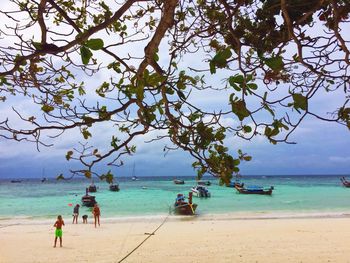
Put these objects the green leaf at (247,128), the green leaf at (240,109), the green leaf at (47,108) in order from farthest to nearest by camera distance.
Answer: the green leaf at (47,108) → the green leaf at (247,128) → the green leaf at (240,109)

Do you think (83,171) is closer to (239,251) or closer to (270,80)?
(270,80)

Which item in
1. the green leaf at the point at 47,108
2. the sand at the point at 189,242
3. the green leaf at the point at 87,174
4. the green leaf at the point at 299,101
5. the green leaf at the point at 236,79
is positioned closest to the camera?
the green leaf at the point at 236,79

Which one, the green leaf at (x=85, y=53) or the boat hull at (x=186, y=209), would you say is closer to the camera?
the green leaf at (x=85, y=53)

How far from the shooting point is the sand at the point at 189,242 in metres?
11.9

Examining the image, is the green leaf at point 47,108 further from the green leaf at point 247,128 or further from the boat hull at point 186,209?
the boat hull at point 186,209

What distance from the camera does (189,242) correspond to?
1412 centimetres

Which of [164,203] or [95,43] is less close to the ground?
[95,43]

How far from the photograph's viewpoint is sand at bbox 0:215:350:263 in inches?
470

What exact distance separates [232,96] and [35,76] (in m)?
2.10

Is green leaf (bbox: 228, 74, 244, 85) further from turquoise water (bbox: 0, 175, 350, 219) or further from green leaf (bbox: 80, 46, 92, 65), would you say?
turquoise water (bbox: 0, 175, 350, 219)

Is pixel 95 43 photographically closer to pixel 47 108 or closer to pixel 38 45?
pixel 38 45

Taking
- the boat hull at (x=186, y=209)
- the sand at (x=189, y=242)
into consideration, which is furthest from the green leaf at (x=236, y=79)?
the boat hull at (x=186, y=209)

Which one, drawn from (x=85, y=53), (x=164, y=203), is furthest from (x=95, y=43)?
(x=164, y=203)

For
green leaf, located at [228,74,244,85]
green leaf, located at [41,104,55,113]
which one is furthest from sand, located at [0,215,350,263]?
green leaf, located at [228,74,244,85]
